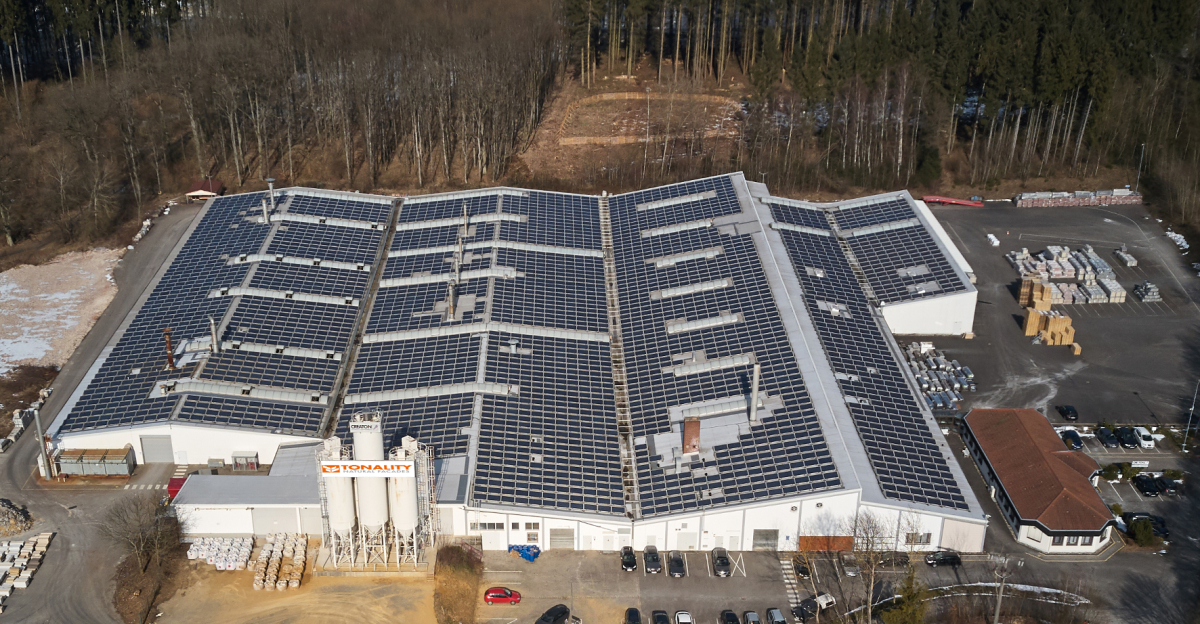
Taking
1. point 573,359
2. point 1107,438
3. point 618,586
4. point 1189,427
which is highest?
point 573,359

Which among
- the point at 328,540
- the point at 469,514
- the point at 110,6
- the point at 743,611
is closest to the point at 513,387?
the point at 469,514

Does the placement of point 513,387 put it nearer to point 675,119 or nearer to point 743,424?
point 743,424

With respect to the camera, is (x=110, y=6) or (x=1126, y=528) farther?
(x=110, y=6)

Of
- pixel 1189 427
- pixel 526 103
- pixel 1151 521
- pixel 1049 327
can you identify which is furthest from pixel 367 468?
pixel 526 103

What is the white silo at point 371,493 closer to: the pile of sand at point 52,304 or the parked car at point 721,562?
the parked car at point 721,562

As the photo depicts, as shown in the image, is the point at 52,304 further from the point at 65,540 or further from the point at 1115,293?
the point at 1115,293

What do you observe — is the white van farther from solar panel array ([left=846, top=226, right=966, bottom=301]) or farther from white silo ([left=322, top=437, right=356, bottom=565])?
white silo ([left=322, top=437, right=356, bottom=565])
